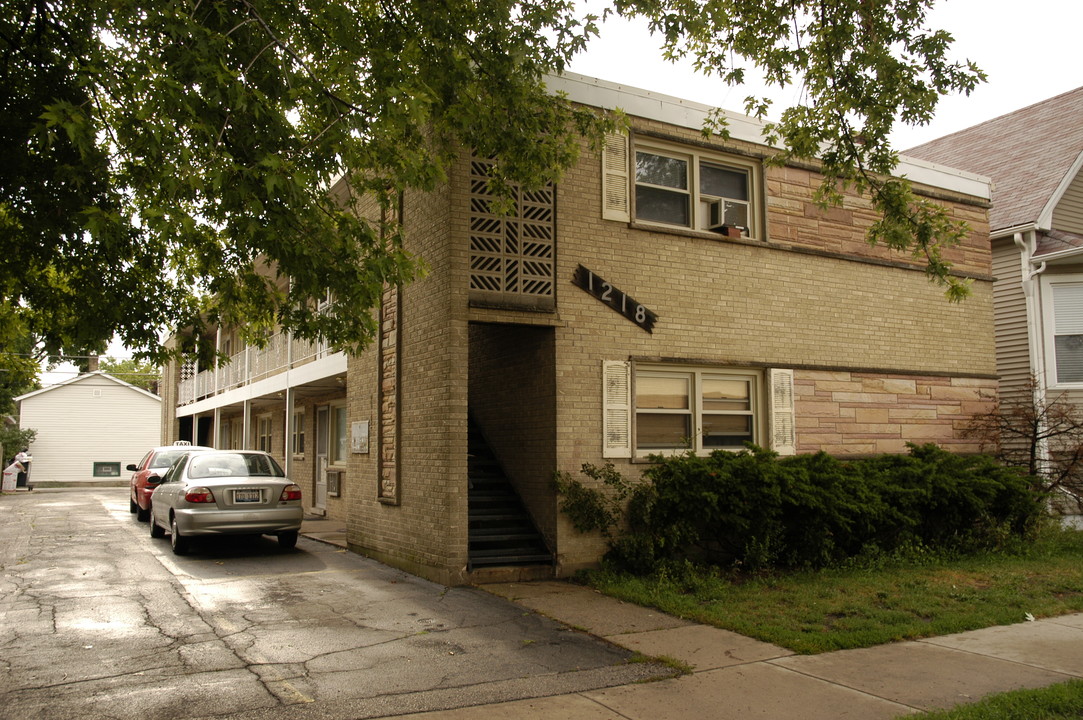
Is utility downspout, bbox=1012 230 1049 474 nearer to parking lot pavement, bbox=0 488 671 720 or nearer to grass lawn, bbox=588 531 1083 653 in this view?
grass lawn, bbox=588 531 1083 653

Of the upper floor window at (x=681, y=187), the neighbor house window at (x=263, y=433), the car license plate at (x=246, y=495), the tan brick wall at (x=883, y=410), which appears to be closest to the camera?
the upper floor window at (x=681, y=187)

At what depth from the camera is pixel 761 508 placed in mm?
9922

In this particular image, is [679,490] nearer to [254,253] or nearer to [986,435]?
[254,253]

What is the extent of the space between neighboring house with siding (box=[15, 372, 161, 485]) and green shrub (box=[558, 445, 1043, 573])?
42.2 metres

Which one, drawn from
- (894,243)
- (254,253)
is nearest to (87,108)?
(254,253)

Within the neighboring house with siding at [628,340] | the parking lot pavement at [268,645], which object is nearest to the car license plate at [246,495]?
the parking lot pavement at [268,645]

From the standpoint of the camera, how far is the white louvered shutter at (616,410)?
10.7 m

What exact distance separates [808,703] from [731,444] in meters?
6.50

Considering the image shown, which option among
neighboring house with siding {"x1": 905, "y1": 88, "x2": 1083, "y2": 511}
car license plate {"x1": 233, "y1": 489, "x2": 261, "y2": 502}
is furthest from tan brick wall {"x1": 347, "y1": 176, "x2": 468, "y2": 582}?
neighboring house with siding {"x1": 905, "y1": 88, "x2": 1083, "y2": 511}

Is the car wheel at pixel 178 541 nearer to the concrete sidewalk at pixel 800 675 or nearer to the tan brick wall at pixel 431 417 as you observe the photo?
the tan brick wall at pixel 431 417

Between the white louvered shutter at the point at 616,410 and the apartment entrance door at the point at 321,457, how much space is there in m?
9.79

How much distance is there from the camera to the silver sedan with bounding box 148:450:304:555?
39.5ft

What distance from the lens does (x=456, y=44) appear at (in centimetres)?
933

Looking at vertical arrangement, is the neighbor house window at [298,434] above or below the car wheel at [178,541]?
above
